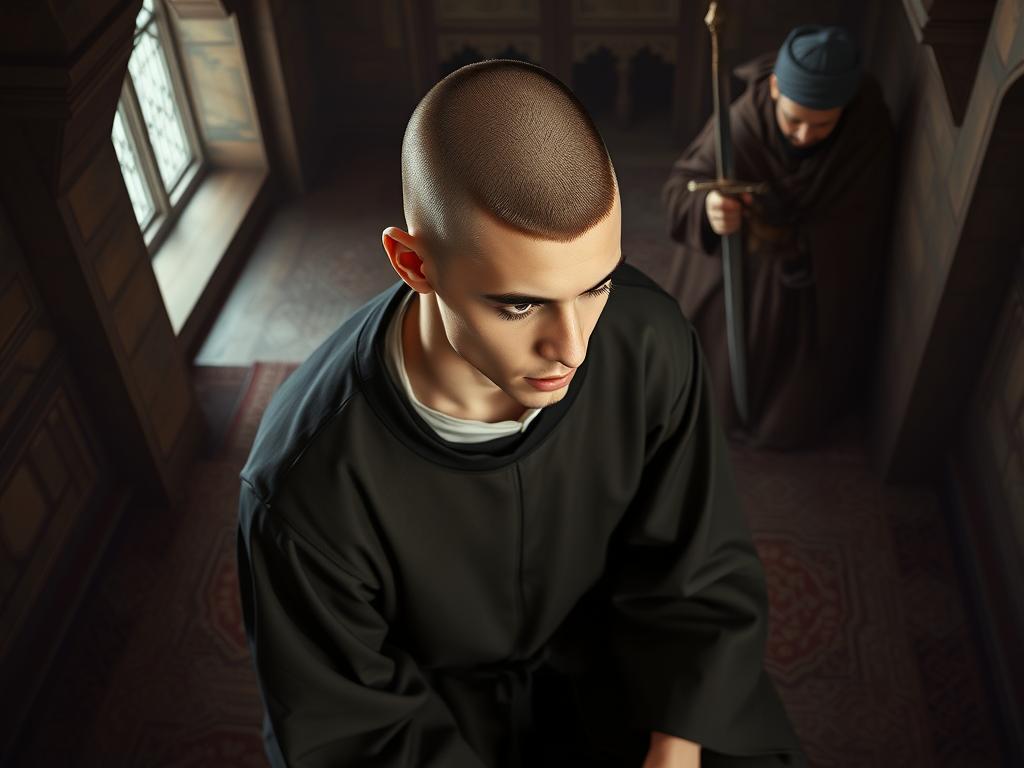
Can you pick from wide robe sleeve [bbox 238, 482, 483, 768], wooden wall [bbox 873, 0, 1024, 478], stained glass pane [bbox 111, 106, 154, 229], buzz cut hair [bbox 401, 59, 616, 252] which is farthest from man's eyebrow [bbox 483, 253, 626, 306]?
stained glass pane [bbox 111, 106, 154, 229]

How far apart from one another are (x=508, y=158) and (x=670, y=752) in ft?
4.55

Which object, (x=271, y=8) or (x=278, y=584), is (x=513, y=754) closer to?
(x=278, y=584)

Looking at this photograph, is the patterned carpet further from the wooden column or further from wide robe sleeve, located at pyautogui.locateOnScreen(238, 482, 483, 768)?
wide robe sleeve, located at pyautogui.locateOnScreen(238, 482, 483, 768)

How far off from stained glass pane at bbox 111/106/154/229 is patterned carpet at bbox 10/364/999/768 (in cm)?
150

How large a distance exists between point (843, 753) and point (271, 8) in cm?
440

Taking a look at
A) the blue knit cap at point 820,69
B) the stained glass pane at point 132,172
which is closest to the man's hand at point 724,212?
the blue knit cap at point 820,69

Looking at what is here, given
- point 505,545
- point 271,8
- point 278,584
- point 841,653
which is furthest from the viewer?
point 271,8

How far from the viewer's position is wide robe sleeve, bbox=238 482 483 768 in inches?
84.0

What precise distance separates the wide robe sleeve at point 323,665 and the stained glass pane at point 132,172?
3006 millimetres

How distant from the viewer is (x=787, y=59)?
3.67 meters

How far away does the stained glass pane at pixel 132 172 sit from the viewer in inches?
192

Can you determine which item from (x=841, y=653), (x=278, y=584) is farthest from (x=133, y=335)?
(x=841, y=653)

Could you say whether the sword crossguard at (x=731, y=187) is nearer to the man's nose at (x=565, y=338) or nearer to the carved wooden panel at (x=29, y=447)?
the man's nose at (x=565, y=338)

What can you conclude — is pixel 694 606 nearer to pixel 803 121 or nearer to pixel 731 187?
pixel 731 187
